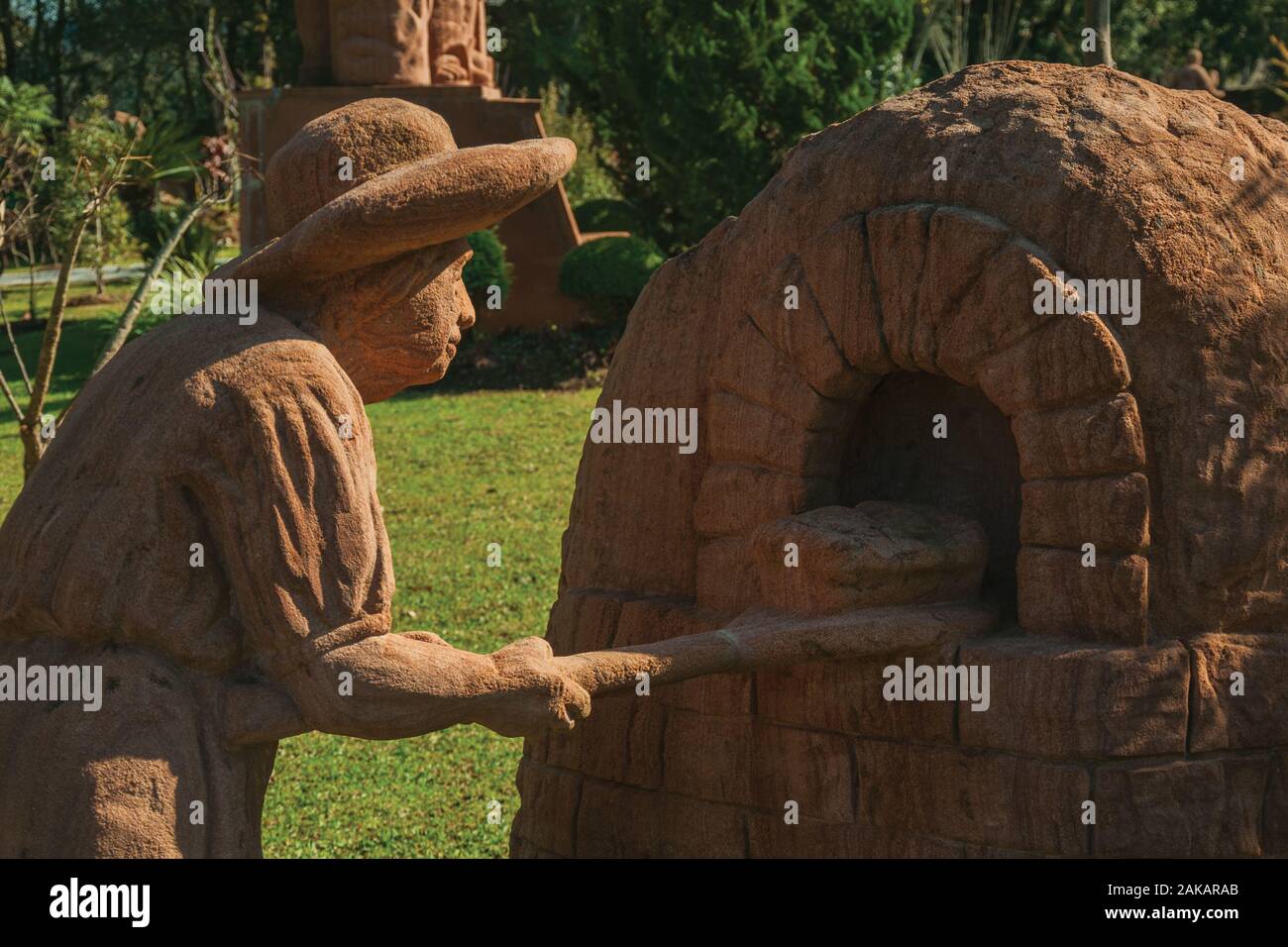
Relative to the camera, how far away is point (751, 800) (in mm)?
3881

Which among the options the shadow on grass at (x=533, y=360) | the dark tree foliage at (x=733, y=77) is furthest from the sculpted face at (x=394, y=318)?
the dark tree foliage at (x=733, y=77)

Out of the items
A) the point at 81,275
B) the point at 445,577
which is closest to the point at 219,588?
the point at 445,577

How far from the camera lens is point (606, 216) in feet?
58.0

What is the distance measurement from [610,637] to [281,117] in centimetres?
1076

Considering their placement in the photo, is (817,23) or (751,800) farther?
(817,23)

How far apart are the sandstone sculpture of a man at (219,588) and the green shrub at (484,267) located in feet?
33.4

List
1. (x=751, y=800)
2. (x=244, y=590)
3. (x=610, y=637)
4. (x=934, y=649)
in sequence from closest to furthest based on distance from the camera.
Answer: (x=244, y=590) < (x=934, y=649) < (x=751, y=800) < (x=610, y=637)

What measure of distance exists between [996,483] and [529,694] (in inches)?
56.5

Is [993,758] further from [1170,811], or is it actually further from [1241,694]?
[1241,694]

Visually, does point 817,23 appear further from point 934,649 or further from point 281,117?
point 934,649

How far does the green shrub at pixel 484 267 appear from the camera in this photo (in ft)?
43.9

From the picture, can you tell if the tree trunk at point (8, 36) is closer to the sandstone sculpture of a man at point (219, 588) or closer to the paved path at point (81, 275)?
the paved path at point (81, 275)
